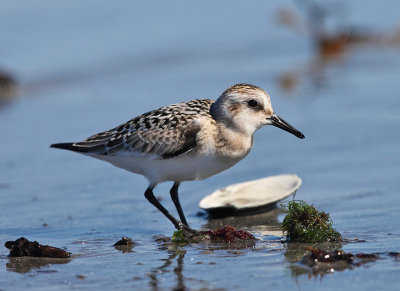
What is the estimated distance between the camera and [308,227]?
521 centimetres

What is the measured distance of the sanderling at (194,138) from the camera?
586cm

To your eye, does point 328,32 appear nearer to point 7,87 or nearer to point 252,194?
point 7,87

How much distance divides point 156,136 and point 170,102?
13.3 feet

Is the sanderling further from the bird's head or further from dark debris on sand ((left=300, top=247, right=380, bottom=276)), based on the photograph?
dark debris on sand ((left=300, top=247, right=380, bottom=276))

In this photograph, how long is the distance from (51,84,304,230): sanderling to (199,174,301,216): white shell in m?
0.32

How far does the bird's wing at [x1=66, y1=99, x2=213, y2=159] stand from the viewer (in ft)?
19.4

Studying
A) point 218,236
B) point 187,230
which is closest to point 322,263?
point 218,236

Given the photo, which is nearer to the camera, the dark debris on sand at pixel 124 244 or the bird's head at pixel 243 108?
the dark debris on sand at pixel 124 244

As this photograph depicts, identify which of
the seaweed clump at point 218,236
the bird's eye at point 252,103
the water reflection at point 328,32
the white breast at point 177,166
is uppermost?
the water reflection at point 328,32

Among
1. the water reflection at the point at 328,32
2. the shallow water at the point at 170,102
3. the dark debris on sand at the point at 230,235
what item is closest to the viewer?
the shallow water at the point at 170,102

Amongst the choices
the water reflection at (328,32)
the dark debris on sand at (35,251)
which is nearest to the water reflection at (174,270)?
the dark debris on sand at (35,251)

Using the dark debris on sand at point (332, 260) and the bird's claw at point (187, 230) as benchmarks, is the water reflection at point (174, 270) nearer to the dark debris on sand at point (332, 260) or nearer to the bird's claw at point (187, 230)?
the bird's claw at point (187, 230)

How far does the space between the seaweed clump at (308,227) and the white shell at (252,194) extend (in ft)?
3.02

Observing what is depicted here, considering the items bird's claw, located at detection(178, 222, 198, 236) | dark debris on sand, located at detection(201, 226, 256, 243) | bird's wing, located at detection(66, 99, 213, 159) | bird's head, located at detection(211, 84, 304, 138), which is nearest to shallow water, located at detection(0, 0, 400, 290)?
dark debris on sand, located at detection(201, 226, 256, 243)
